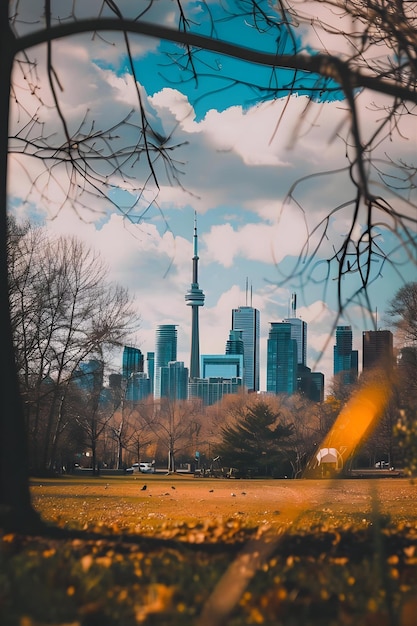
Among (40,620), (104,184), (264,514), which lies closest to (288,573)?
(40,620)

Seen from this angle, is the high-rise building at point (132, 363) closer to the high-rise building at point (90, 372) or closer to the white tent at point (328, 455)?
the high-rise building at point (90, 372)

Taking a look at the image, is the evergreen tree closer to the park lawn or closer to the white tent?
the white tent

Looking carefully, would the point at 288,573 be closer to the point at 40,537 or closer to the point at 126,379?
the point at 40,537

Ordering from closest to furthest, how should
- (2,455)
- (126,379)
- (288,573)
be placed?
(288,573), (2,455), (126,379)

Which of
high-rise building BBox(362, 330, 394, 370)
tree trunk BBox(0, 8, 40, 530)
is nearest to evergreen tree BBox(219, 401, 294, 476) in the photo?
high-rise building BBox(362, 330, 394, 370)

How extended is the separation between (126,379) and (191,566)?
1689 inches

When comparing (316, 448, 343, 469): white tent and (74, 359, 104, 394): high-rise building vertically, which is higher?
(74, 359, 104, 394): high-rise building

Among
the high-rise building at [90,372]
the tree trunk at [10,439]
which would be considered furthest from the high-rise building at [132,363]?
the tree trunk at [10,439]

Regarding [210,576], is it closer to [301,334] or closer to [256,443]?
[256,443]

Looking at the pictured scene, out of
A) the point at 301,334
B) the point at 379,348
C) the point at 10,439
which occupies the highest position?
the point at 301,334

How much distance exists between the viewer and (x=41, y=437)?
128ft

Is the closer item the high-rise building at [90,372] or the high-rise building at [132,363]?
the high-rise building at [90,372]

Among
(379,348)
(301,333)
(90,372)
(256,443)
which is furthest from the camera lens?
(301,333)

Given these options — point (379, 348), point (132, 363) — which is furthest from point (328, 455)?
point (379, 348)
